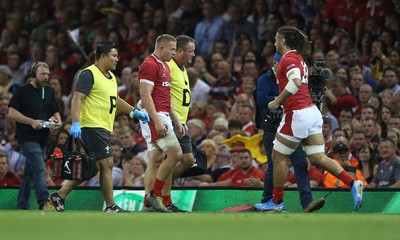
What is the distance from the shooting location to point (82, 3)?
26.5m

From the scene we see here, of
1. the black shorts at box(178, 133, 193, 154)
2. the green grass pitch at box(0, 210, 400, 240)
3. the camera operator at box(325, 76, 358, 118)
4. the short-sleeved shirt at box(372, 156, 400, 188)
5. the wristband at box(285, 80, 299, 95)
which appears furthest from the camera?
the camera operator at box(325, 76, 358, 118)

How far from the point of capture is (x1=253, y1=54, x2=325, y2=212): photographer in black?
1448 cm

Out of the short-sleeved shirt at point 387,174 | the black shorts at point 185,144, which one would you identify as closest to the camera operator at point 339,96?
the short-sleeved shirt at point 387,174

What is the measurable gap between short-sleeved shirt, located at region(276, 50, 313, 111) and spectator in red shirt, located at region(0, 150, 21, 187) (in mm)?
6109

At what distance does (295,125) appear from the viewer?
1388cm

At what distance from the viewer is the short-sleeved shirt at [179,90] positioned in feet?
48.7

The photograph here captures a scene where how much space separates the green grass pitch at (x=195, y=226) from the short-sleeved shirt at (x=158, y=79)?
68.3 inches

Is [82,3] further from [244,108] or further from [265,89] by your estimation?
[265,89]

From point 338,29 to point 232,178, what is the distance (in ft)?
15.8

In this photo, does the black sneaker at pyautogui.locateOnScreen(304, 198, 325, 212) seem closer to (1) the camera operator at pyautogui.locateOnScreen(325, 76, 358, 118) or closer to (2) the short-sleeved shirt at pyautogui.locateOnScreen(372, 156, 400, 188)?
(2) the short-sleeved shirt at pyautogui.locateOnScreen(372, 156, 400, 188)

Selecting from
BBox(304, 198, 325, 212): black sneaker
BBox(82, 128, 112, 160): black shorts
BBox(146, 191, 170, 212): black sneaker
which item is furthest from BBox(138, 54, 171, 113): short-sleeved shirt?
BBox(304, 198, 325, 212): black sneaker

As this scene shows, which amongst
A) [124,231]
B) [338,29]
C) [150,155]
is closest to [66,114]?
[338,29]

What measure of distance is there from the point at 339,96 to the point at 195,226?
29.1 feet

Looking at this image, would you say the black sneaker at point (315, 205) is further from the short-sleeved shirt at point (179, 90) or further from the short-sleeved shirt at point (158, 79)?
the short-sleeved shirt at point (158, 79)
